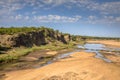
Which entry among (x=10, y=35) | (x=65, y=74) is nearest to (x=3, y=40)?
(x=10, y=35)

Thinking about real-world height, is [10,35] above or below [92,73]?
above

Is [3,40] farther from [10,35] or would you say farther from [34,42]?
[34,42]

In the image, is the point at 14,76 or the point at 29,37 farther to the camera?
the point at 29,37

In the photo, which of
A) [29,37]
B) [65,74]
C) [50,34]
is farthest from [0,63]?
[50,34]

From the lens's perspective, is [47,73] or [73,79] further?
[47,73]

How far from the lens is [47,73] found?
2495 centimetres

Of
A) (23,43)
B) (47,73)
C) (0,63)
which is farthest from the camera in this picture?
(23,43)

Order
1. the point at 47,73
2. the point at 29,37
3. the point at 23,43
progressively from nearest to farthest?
the point at 47,73
the point at 23,43
the point at 29,37

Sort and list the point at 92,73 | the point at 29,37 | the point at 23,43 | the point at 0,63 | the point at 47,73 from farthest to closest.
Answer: the point at 29,37 → the point at 23,43 → the point at 0,63 → the point at 47,73 → the point at 92,73

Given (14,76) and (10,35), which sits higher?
(10,35)

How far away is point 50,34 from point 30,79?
6593 centimetres

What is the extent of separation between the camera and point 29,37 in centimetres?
6512

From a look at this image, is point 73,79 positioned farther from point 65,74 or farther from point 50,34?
point 50,34

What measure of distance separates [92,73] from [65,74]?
320cm
